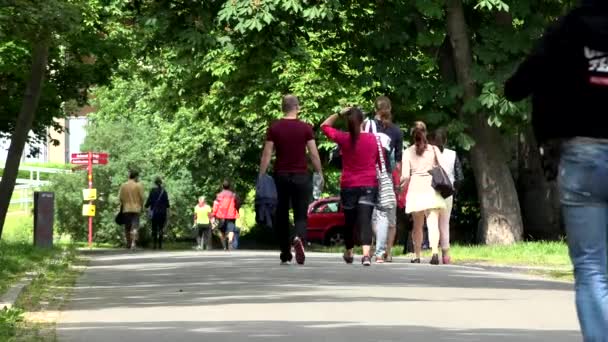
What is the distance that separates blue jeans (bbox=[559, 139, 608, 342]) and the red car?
41.0 metres

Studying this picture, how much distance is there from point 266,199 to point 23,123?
11274mm

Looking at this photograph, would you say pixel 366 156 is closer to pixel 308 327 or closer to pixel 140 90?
pixel 308 327

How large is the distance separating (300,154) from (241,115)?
87.5 ft

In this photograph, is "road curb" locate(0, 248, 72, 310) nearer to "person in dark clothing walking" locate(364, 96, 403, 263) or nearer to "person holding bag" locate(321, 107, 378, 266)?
"person holding bag" locate(321, 107, 378, 266)

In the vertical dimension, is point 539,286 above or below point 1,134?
below

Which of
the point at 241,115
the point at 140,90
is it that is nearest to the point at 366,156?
the point at 241,115

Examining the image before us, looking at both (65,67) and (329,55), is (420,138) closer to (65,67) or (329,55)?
(329,55)

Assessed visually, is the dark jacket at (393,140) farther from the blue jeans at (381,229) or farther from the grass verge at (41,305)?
the grass verge at (41,305)

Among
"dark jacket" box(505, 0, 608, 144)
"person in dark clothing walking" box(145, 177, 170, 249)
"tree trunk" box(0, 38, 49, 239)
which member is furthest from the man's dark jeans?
"person in dark clothing walking" box(145, 177, 170, 249)

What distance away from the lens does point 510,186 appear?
1237 inches

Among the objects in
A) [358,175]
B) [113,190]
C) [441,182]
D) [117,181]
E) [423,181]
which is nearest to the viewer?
[358,175]

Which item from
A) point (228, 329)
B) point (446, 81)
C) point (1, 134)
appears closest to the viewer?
point (228, 329)

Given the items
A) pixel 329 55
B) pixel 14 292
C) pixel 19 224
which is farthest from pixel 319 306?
pixel 19 224

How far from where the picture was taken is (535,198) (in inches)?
1467
